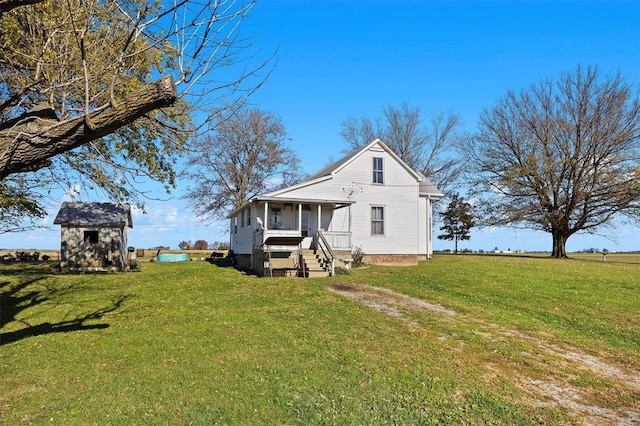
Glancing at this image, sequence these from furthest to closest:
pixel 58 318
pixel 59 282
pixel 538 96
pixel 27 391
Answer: pixel 538 96
pixel 59 282
pixel 58 318
pixel 27 391

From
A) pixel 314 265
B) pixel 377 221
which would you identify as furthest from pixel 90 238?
pixel 377 221

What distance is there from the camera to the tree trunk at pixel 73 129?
4039 millimetres

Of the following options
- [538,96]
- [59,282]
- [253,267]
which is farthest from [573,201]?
[59,282]

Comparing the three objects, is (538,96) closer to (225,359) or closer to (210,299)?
(210,299)

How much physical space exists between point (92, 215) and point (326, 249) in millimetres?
12948

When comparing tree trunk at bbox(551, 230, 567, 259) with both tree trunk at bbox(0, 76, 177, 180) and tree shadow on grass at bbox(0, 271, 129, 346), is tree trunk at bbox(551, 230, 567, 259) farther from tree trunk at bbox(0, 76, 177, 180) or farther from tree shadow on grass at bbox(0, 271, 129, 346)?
tree trunk at bbox(0, 76, 177, 180)

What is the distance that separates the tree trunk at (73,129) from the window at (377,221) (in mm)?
19547

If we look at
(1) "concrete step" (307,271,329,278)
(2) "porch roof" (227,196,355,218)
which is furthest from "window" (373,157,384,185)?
(1) "concrete step" (307,271,329,278)

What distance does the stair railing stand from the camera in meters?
17.8

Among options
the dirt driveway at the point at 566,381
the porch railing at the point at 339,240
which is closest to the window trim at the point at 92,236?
the porch railing at the point at 339,240

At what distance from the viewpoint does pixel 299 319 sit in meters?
9.74

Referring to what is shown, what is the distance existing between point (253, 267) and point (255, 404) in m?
15.5

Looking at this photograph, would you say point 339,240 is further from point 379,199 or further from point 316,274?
point 379,199

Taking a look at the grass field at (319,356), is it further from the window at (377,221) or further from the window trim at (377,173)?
the window trim at (377,173)
